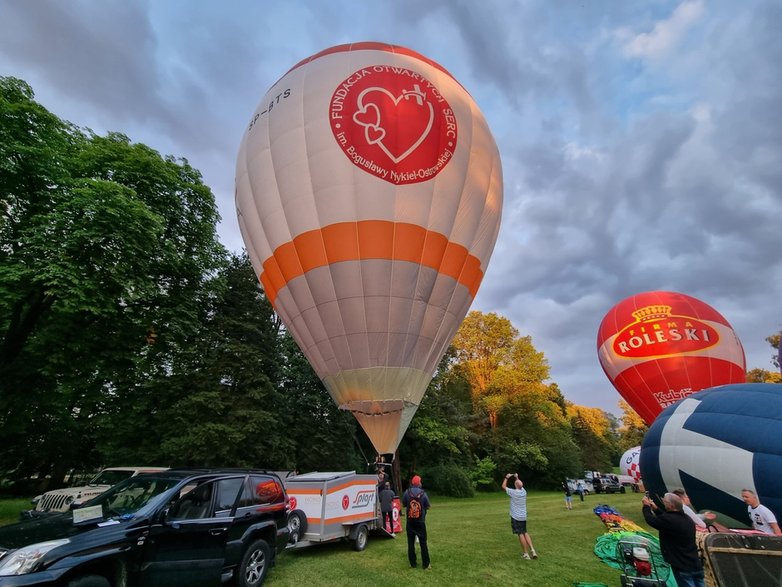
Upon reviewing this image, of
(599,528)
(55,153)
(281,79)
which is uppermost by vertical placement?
(281,79)

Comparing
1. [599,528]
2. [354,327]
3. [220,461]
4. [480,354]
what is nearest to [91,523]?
[354,327]

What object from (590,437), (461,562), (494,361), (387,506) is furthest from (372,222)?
(590,437)

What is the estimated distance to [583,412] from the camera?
56438 millimetres

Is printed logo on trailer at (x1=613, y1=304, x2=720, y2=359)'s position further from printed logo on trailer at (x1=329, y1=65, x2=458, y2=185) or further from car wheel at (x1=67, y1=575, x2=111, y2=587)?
car wheel at (x1=67, y1=575, x2=111, y2=587)

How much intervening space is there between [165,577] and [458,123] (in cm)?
1228

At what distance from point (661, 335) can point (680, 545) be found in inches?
650

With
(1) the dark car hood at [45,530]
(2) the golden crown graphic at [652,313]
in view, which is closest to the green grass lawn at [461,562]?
(1) the dark car hood at [45,530]

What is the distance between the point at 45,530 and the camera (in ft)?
14.7

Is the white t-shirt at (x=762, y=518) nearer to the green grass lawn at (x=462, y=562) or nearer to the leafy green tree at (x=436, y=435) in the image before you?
the green grass lawn at (x=462, y=562)

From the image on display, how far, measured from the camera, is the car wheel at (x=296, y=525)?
8312 mm

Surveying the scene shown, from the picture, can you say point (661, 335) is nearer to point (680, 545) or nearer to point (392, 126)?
point (392, 126)

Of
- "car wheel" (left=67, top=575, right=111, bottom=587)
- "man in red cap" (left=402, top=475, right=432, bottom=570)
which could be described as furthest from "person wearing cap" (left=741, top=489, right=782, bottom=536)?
"car wheel" (left=67, top=575, right=111, bottom=587)

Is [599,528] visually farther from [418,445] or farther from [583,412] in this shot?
[583,412]

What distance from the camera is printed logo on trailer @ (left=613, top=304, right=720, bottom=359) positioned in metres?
18.2
